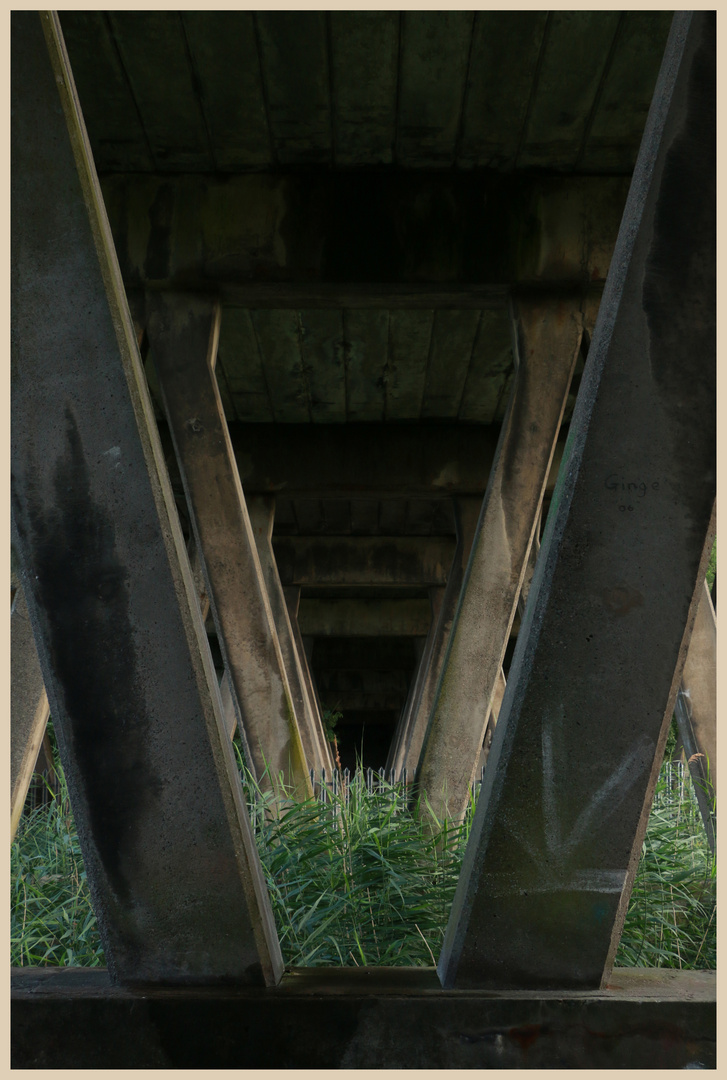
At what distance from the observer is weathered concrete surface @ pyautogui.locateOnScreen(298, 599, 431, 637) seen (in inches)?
682

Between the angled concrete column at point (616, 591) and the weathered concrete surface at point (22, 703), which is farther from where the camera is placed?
the weathered concrete surface at point (22, 703)

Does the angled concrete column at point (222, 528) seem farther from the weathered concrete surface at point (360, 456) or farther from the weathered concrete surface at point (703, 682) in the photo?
the weathered concrete surface at point (360, 456)

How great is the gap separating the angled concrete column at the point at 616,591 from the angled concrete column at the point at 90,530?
2.32ft

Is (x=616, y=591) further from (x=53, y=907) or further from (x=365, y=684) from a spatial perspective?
(x=365, y=684)

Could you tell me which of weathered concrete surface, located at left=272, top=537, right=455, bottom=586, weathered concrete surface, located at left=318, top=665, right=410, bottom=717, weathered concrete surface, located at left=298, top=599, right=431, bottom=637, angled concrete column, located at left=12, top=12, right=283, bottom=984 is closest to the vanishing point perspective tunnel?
angled concrete column, located at left=12, top=12, right=283, bottom=984

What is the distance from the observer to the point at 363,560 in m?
13.0

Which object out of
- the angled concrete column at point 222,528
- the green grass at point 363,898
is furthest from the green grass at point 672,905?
the angled concrete column at point 222,528

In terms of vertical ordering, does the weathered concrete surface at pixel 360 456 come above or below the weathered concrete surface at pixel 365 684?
below

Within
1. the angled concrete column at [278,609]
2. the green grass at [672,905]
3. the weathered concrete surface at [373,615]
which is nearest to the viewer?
the green grass at [672,905]

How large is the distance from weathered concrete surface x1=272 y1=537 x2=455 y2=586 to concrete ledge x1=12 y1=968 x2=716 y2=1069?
11.0 meters

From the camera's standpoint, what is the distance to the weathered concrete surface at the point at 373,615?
17.3m

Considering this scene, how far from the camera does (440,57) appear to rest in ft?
13.6

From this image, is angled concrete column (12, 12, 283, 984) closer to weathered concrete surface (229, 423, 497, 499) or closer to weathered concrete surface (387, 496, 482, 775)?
weathered concrete surface (387, 496, 482, 775)

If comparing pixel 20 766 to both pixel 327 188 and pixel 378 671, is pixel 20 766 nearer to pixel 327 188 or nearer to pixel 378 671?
pixel 327 188
